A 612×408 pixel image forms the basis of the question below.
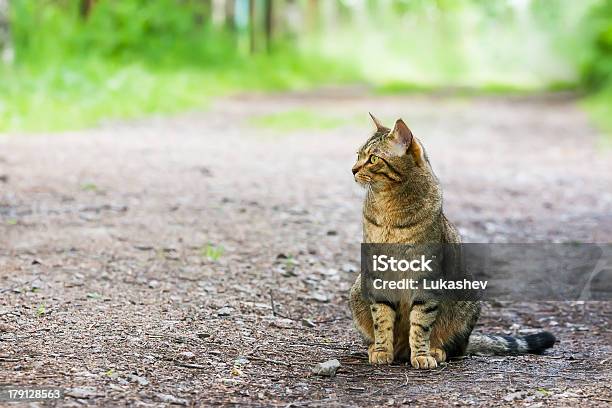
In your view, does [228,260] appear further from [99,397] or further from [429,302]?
[99,397]

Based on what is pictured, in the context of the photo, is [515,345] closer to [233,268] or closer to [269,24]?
[233,268]

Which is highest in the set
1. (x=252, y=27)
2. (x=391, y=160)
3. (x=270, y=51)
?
(x=252, y=27)

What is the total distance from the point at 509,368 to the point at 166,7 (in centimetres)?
1965

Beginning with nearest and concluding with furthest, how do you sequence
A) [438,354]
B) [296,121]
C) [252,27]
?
1. [438,354]
2. [296,121]
3. [252,27]

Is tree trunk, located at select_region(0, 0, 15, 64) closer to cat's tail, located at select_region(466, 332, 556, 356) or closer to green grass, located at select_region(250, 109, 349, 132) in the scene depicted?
green grass, located at select_region(250, 109, 349, 132)

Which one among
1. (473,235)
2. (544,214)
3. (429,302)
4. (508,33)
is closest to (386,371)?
(429,302)

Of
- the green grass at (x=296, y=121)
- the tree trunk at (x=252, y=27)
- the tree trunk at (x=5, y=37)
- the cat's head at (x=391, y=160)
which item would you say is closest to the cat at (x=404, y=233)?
the cat's head at (x=391, y=160)

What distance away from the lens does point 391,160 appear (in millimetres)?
4559

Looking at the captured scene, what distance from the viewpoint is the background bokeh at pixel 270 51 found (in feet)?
→ 49.8

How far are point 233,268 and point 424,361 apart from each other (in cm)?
210

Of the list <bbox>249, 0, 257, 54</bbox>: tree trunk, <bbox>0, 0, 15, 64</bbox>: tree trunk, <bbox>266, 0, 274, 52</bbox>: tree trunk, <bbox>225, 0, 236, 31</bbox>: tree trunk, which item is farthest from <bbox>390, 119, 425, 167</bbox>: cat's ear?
<bbox>266, 0, 274, 52</bbox>: tree trunk

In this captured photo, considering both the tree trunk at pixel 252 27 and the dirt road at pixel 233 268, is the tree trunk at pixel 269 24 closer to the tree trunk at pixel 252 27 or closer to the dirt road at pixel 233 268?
the tree trunk at pixel 252 27

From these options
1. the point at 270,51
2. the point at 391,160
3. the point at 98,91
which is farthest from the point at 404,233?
the point at 270,51

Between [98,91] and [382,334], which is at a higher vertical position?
[98,91]
